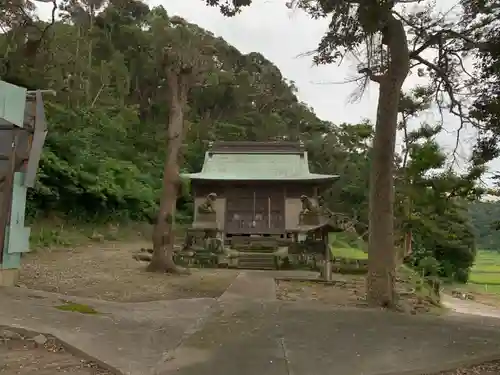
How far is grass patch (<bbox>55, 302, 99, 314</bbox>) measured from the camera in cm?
639

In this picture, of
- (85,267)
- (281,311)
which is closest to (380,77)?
(281,311)

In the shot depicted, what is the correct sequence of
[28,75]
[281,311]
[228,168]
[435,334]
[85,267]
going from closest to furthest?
[435,334]
[281,311]
[85,267]
[28,75]
[228,168]

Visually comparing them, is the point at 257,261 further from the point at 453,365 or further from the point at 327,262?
the point at 453,365

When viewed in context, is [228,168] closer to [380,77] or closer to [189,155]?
[189,155]

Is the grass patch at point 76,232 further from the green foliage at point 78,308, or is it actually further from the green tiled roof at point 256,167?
the green foliage at point 78,308

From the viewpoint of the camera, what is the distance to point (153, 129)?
33812 mm

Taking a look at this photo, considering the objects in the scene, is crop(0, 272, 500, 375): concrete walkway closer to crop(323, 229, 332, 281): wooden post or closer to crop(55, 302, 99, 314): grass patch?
crop(55, 302, 99, 314): grass patch

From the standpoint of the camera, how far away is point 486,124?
288 inches

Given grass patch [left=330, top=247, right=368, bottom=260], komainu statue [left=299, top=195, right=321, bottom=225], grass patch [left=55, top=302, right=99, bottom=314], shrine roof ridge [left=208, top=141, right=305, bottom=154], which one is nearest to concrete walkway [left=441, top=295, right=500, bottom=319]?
grass patch [left=330, top=247, right=368, bottom=260]

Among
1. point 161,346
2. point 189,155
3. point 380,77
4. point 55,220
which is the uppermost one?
point 189,155

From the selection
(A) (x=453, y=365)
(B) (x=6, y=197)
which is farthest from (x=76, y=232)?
(A) (x=453, y=365)

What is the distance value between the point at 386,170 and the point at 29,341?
5727 mm

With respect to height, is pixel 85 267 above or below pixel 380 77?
below

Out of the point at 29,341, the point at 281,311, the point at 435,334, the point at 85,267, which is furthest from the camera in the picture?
the point at 85,267
